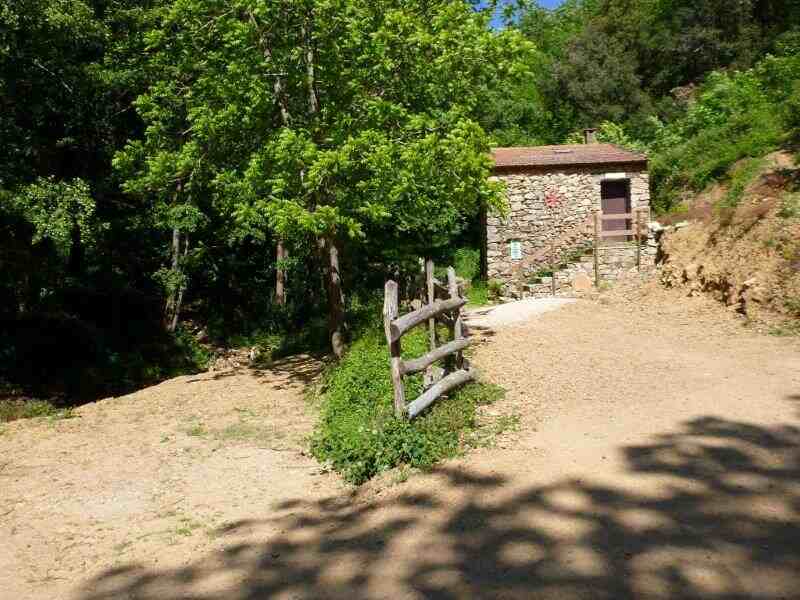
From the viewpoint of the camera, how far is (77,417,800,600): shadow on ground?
3.84 metres

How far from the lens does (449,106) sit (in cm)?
1108

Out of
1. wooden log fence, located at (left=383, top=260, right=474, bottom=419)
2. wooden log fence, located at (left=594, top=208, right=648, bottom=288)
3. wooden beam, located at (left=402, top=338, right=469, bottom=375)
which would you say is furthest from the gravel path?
wooden beam, located at (left=402, top=338, right=469, bottom=375)

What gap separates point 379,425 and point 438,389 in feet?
2.77

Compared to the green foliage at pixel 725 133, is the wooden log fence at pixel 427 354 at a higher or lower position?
lower

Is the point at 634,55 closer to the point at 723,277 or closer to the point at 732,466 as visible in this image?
the point at 723,277

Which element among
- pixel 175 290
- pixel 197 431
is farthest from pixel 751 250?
pixel 175 290

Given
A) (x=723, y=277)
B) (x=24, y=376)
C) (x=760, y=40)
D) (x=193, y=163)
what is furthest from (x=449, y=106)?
(x=760, y=40)

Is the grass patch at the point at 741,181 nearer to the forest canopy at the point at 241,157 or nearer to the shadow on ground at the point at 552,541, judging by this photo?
the forest canopy at the point at 241,157

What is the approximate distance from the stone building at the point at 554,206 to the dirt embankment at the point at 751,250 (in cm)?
344

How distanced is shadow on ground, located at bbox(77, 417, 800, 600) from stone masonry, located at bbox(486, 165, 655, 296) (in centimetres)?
1478

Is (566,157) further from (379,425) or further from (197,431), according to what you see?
(379,425)

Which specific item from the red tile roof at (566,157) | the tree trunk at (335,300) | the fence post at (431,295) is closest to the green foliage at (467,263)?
the red tile roof at (566,157)

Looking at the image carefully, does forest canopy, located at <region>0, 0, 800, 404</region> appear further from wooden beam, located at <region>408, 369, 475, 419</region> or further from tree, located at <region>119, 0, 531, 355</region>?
wooden beam, located at <region>408, 369, 475, 419</region>

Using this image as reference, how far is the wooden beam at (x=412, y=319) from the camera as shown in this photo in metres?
6.66
